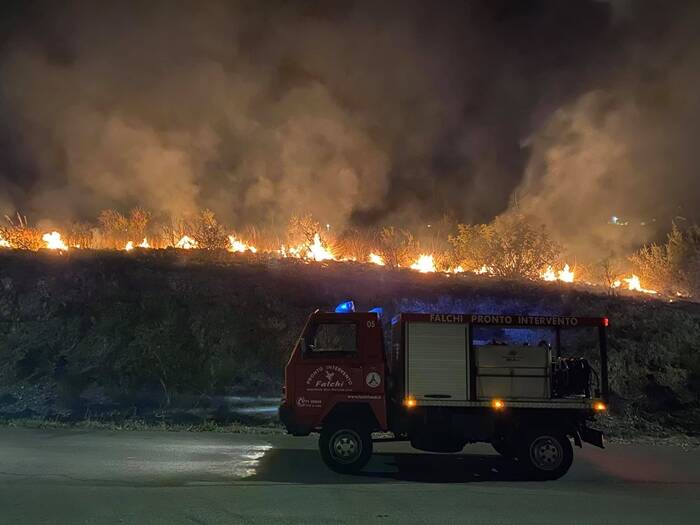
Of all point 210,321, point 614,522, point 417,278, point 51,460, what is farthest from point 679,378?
point 51,460

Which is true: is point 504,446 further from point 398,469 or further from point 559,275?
point 559,275

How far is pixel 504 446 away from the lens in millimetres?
9617

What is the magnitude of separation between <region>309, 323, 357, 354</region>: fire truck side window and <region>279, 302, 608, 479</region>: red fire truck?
0.13 ft

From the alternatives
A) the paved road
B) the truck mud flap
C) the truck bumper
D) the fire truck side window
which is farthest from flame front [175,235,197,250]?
the truck mud flap

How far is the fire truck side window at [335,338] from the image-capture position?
Answer: 9.30m

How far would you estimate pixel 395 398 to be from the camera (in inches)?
370

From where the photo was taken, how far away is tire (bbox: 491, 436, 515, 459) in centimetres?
929

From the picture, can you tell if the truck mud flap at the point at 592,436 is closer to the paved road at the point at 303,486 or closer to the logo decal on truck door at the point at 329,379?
the paved road at the point at 303,486

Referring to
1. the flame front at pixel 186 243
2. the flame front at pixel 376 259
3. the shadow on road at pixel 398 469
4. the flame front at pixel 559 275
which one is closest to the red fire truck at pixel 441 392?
the shadow on road at pixel 398 469

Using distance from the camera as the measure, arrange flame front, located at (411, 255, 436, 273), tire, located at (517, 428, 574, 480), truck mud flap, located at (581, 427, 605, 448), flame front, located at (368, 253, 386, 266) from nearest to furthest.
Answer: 1. tire, located at (517, 428, 574, 480)
2. truck mud flap, located at (581, 427, 605, 448)
3. flame front, located at (411, 255, 436, 273)
4. flame front, located at (368, 253, 386, 266)

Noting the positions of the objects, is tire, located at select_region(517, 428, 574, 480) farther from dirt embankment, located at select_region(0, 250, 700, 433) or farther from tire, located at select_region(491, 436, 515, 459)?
dirt embankment, located at select_region(0, 250, 700, 433)

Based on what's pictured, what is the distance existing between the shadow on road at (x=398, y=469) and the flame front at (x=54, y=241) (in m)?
18.6

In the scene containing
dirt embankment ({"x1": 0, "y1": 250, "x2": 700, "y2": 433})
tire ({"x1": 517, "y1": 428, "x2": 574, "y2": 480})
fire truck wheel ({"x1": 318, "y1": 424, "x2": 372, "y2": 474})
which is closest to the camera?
fire truck wheel ({"x1": 318, "y1": 424, "x2": 372, "y2": 474})

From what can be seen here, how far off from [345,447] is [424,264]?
1828cm
